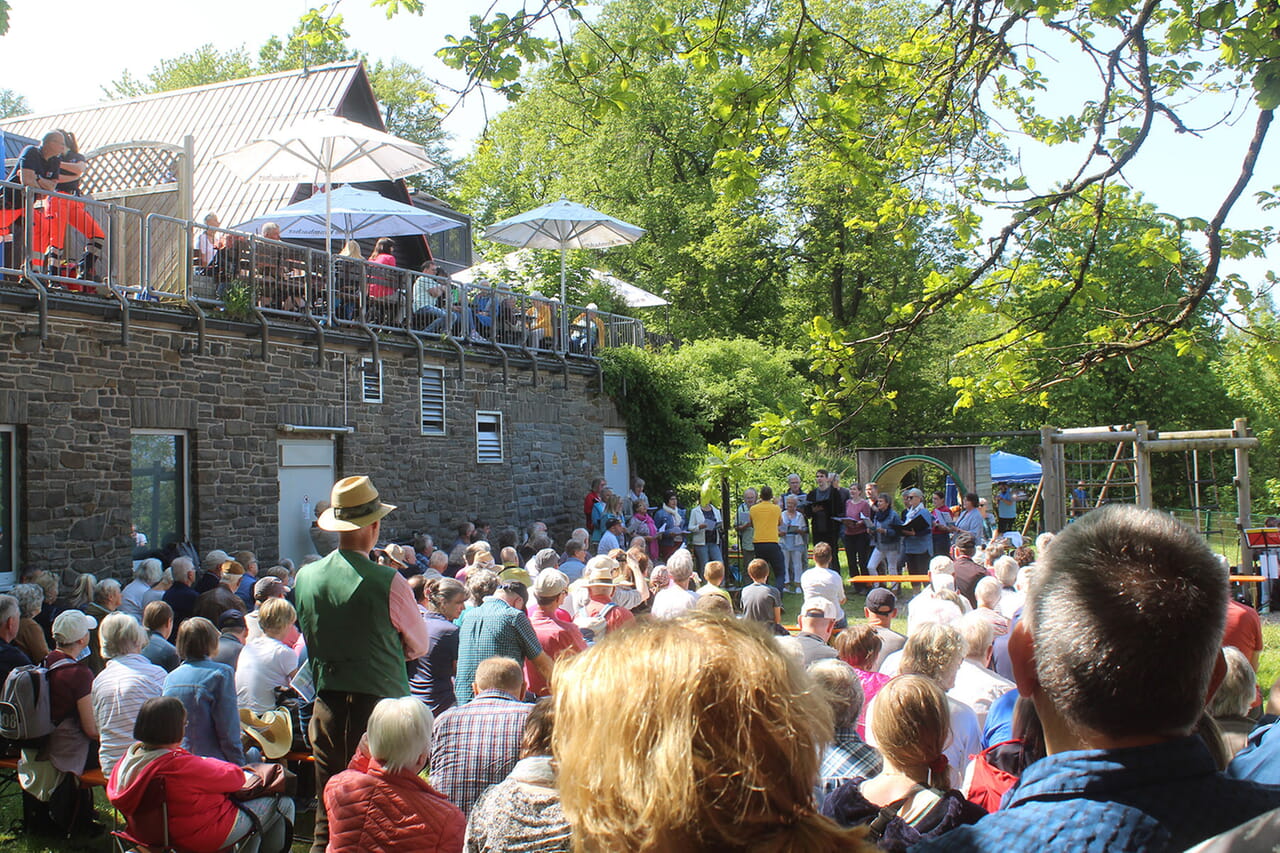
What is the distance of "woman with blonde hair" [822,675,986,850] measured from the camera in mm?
3168

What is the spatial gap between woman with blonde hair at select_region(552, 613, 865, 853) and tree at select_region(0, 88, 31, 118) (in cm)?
5964

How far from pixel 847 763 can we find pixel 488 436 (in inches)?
549

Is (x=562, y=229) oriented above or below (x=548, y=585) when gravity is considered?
above

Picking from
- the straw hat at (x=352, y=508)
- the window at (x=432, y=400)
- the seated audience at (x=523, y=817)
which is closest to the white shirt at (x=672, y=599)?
the straw hat at (x=352, y=508)

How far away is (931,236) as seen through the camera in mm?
30609

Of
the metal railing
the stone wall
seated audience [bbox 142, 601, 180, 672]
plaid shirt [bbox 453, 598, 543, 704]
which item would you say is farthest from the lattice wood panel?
plaid shirt [bbox 453, 598, 543, 704]

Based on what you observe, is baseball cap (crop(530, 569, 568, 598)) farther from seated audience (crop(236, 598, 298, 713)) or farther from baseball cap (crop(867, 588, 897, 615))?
baseball cap (crop(867, 588, 897, 615))

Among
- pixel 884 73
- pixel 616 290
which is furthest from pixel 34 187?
pixel 616 290

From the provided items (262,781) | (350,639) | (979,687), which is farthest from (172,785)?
(979,687)

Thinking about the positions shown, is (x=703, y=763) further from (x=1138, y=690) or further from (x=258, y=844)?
(x=258, y=844)

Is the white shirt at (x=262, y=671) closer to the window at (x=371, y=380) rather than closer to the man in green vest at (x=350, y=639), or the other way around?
the man in green vest at (x=350, y=639)

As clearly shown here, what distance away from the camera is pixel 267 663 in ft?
20.1

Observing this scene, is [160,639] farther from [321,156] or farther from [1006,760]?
[321,156]

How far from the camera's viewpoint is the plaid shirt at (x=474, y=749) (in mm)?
4352
